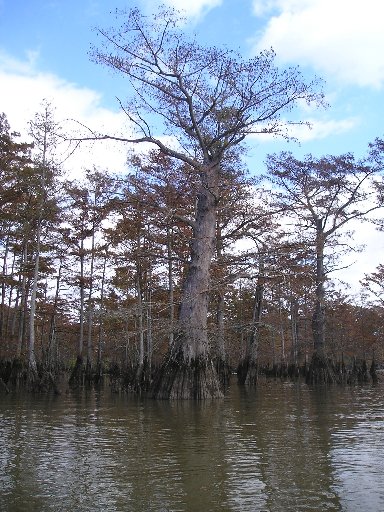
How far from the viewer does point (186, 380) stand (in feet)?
32.2

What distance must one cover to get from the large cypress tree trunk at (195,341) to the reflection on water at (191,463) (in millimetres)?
2301

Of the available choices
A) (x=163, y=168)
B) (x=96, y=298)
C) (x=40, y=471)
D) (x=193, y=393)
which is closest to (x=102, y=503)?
(x=40, y=471)

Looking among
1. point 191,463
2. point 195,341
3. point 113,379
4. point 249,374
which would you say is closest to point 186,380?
point 195,341

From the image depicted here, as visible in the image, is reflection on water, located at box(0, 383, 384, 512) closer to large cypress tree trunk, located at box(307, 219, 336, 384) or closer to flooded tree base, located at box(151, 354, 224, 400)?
flooded tree base, located at box(151, 354, 224, 400)

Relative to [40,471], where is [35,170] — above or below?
above

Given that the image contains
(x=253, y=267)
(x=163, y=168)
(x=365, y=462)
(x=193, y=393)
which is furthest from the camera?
(x=163, y=168)

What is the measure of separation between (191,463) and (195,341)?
5981 mm

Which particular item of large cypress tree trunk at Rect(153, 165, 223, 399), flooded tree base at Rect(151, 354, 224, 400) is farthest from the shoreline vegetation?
large cypress tree trunk at Rect(153, 165, 223, 399)

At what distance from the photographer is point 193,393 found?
976 cm

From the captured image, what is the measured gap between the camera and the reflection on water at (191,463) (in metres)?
3.04

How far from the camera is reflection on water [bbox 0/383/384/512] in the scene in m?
3.04

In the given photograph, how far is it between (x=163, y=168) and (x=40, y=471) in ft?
38.3

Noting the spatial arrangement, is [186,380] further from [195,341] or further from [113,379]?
[113,379]

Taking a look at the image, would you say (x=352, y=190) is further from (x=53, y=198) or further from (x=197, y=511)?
(x=197, y=511)
